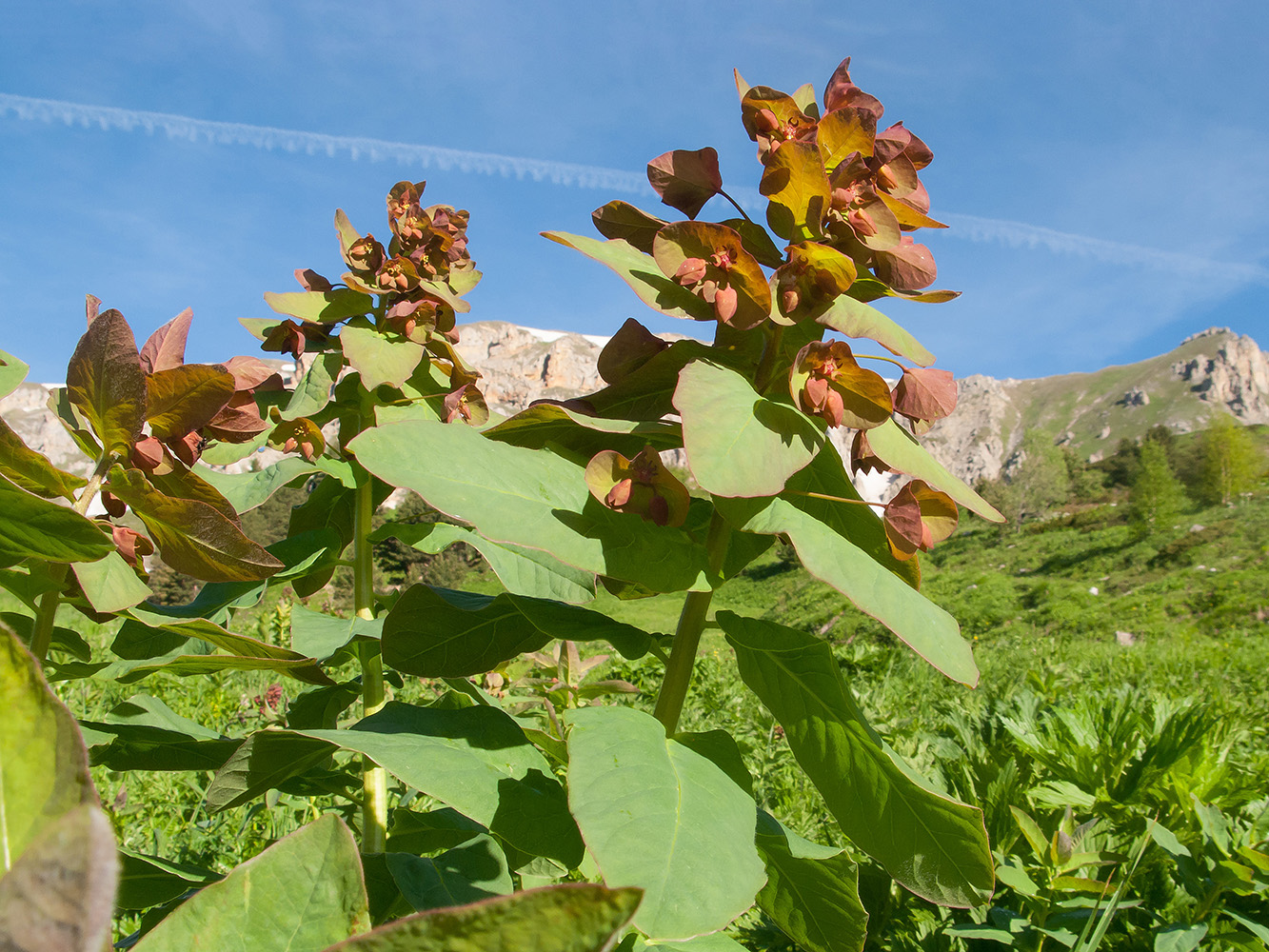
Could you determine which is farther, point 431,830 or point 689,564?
point 431,830

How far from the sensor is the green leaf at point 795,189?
0.82m

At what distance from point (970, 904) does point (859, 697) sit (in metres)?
2.46

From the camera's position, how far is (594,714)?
0.75m

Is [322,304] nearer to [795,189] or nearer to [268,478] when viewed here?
[268,478]

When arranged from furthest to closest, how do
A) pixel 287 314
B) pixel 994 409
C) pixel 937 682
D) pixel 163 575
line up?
pixel 994 409 → pixel 163 575 → pixel 937 682 → pixel 287 314

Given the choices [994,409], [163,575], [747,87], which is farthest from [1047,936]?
[994,409]

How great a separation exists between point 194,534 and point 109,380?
0.52 ft

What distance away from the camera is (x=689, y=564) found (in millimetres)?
772

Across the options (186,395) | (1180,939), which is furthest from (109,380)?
(1180,939)

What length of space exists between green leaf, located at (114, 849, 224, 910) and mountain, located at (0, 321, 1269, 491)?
255 feet

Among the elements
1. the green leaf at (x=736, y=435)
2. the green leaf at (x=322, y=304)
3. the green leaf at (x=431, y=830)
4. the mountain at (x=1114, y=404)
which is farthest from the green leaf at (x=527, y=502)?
the mountain at (x=1114, y=404)

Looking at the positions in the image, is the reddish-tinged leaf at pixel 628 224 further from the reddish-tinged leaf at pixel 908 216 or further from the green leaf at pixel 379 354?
the green leaf at pixel 379 354


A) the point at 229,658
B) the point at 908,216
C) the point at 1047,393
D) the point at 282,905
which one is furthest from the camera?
the point at 1047,393

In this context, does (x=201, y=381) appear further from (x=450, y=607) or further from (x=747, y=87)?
(x=747, y=87)
